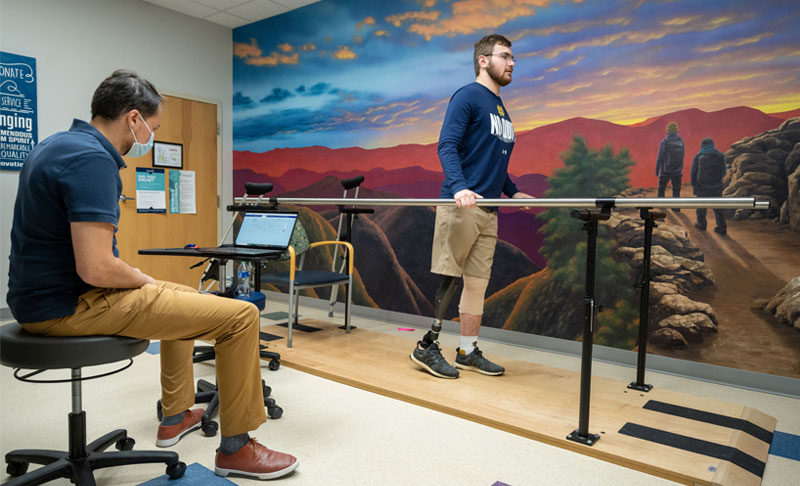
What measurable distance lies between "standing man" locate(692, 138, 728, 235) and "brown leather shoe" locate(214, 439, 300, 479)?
2.60 metres

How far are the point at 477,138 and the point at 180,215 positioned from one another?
A: 3.53 meters

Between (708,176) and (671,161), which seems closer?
(708,176)

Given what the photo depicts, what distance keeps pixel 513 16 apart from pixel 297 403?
2.86 meters

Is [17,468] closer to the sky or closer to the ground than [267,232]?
closer to the ground

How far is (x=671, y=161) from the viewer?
3121mm

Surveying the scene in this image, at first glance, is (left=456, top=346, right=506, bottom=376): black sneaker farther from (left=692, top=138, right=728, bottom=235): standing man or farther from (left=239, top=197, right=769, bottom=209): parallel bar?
(left=692, top=138, right=728, bottom=235): standing man

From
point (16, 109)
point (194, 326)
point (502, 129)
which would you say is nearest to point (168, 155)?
point (16, 109)

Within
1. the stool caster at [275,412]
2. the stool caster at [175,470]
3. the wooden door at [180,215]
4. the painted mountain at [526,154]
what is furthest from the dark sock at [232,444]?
the wooden door at [180,215]

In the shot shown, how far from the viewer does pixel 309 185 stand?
5.00 m

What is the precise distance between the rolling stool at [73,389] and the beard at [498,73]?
80.9 inches

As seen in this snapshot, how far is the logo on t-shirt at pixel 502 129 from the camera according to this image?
2.69m

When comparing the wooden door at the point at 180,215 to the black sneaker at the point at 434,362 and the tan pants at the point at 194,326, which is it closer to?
the black sneaker at the point at 434,362

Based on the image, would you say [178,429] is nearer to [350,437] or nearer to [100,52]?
[350,437]

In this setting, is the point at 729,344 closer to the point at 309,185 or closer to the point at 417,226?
the point at 417,226
